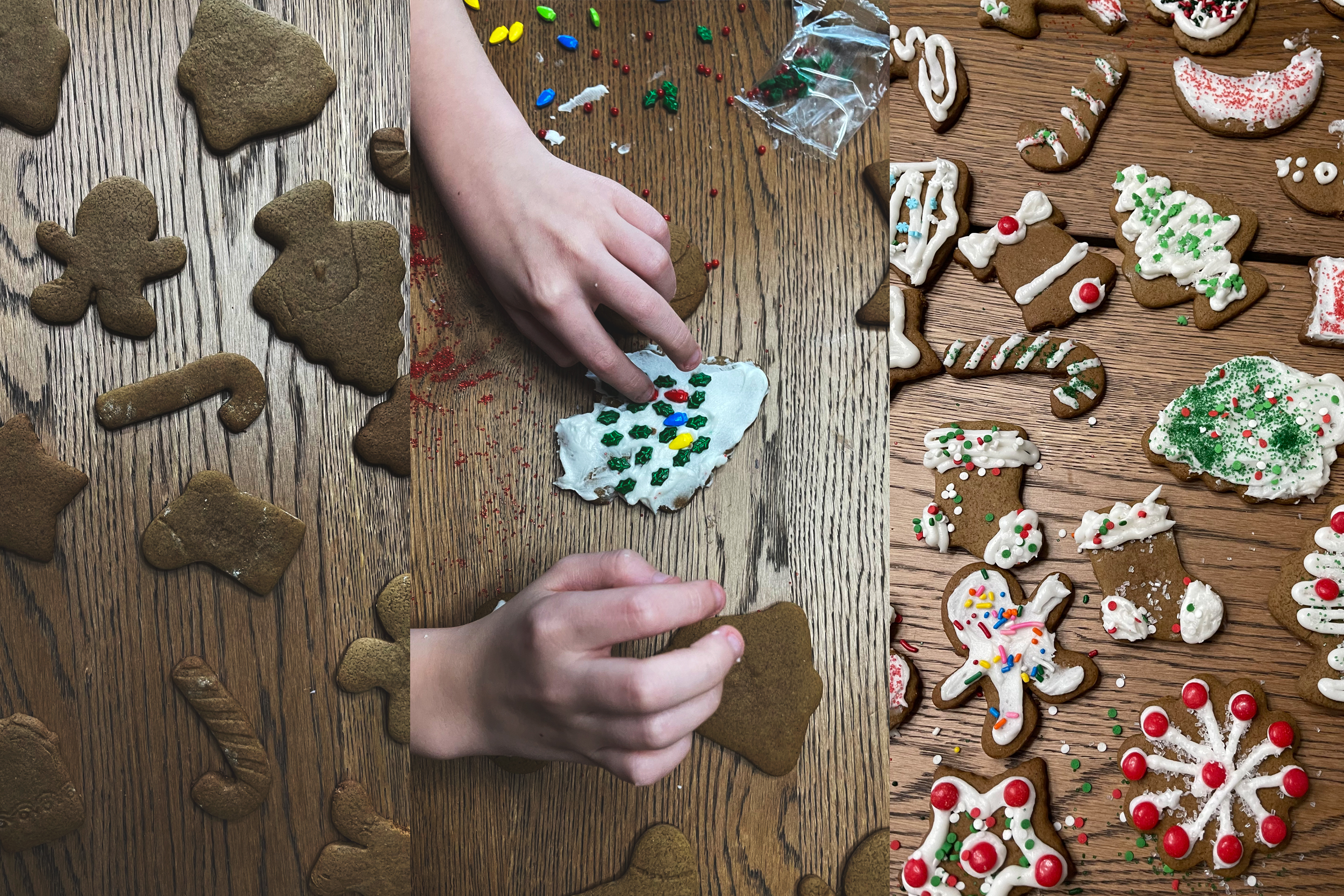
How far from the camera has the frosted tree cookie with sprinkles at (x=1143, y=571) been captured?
78cm

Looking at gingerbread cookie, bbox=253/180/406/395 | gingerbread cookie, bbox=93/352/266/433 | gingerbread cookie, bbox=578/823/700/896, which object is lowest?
gingerbread cookie, bbox=578/823/700/896

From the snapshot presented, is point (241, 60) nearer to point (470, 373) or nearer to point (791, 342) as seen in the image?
point (470, 373)

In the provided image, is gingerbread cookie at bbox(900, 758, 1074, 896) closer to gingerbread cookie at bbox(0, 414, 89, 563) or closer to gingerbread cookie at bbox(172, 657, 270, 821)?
gingerbread cookie at bbox(172, 657, 270, 821)

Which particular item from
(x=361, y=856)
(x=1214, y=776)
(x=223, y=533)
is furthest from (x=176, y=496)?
(x=1214, y=776)

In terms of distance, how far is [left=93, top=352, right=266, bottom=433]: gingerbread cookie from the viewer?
755 millimetres

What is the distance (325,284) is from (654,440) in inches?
13.1

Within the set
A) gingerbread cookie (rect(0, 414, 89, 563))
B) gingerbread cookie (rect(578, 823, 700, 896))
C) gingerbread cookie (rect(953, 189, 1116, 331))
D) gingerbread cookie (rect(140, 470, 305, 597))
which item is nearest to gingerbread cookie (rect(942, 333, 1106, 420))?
gingerbread cookie (rect(953, 189, 1116, 331))

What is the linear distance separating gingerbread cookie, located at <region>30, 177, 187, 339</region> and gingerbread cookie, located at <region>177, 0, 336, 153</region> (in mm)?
94

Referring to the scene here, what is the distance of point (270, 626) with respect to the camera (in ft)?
2.52

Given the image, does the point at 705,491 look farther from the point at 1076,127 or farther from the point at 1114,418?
the point at 1076,127

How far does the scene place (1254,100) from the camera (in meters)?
0.81

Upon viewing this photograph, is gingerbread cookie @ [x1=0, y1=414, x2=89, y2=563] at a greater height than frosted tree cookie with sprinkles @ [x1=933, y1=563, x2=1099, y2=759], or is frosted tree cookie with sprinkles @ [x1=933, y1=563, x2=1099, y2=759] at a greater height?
gingerbread cookie @ [x1=0, y1=414, x2=89, y2=563]

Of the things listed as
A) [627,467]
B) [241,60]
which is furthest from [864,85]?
[241,60]

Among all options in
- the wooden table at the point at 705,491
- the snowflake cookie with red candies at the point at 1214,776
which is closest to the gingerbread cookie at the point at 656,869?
the wooden table at the point at 705,491
